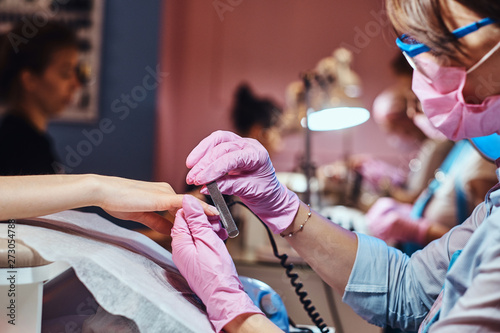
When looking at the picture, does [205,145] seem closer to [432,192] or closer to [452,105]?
[452,105]

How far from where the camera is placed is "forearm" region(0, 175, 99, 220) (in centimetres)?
70

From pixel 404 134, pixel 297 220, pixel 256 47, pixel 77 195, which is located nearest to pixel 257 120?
pixel 404 134

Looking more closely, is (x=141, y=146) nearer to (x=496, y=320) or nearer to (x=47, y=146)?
(x=47, y=146)

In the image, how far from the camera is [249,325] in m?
0.72

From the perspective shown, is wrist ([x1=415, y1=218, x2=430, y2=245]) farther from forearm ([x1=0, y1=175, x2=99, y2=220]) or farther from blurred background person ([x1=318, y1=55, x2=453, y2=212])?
forearm ([x1=0, y1=175, x2=99, y2=220])

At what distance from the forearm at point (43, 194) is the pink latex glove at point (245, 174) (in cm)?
18

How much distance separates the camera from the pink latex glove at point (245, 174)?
0.81 meters

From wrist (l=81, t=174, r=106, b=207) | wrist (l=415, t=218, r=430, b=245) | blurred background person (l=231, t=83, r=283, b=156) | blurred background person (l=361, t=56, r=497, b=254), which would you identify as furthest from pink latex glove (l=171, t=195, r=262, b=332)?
blurred background person (l=231, t=83, r=283, b=156)

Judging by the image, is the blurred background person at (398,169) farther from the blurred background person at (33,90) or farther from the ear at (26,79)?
the ear at (26,79)

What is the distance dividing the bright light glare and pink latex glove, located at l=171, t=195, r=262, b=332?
3.22 ft

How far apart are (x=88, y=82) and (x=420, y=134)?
226 centimetres

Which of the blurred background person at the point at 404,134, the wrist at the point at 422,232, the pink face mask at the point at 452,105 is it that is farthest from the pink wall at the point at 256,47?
the pink face mask at the point at 452,105

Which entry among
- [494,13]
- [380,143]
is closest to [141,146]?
[380,143]

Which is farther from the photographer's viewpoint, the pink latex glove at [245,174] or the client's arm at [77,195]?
the pink latex glove at [245,174]
